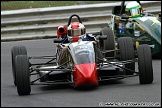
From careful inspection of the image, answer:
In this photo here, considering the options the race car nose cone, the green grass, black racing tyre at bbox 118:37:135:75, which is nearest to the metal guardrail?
the green grass

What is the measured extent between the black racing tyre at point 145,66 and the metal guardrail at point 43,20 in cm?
858

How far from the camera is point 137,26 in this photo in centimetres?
1505

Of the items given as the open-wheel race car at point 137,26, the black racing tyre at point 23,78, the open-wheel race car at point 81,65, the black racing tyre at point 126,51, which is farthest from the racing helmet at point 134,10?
the black racing tyre at point 23,78

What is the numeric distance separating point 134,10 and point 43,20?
407 cm

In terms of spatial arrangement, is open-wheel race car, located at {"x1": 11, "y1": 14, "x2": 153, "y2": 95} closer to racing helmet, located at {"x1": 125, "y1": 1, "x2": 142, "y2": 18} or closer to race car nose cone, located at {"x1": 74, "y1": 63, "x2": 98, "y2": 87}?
race car nose cone, located at {"x1": 74, "y1": 63, "x2": 98, "y2": 87}

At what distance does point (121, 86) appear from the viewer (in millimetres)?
10461

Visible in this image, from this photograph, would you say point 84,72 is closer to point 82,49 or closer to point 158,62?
point 82,49

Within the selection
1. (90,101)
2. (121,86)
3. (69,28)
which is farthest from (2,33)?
(90,101)

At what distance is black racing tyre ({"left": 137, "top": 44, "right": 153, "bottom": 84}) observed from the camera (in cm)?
1027

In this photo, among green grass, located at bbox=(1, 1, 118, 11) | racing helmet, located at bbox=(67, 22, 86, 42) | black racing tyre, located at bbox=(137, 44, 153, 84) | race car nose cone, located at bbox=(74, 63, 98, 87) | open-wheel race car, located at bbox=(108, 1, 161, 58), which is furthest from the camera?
green grass, located at bbox=(1, 1, 118, 11)

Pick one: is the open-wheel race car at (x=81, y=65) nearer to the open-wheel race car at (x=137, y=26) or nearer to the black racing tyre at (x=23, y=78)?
the black racing tyre at (x=23, y=78)

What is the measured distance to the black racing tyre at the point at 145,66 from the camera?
404 inches

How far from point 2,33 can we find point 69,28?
25.3ft

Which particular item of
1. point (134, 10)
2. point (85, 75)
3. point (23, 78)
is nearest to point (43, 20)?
point (134, 10)
